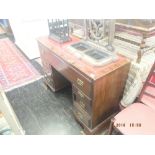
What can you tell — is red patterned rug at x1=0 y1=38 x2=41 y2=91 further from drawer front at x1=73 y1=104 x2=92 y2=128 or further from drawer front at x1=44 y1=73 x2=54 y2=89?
drawer front at x1=73 y1=104 x2=92 y2=128

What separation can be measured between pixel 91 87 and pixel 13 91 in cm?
146

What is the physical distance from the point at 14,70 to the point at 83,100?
1.75m

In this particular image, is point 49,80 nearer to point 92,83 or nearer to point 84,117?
point 84,117

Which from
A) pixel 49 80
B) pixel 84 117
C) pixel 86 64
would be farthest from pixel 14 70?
pixel 86 64

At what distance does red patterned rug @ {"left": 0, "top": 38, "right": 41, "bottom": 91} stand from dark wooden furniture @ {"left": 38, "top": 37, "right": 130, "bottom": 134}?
970mm

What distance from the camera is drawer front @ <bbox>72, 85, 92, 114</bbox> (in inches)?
49.6

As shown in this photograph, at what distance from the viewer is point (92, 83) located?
1088mm

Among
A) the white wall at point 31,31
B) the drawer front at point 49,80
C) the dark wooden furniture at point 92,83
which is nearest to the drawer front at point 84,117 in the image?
the dark wooden furniture at point 92,83

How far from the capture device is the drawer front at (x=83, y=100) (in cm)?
126
